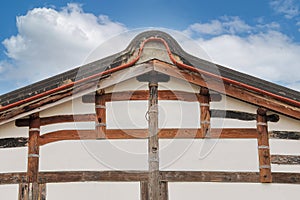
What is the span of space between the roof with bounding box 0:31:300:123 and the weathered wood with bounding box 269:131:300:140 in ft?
1.57

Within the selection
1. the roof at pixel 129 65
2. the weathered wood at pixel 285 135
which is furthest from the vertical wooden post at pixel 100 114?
the weathered wood at pixel 285 135

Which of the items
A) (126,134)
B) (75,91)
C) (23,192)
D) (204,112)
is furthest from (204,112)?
(23,192)

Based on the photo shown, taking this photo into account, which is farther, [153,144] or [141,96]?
[141,96]

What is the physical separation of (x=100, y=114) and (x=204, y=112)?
151cm

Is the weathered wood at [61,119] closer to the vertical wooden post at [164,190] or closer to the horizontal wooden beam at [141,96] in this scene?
the horizontal wooden beam at [141,96]

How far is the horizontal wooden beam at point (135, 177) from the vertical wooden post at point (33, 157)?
0.08 metres

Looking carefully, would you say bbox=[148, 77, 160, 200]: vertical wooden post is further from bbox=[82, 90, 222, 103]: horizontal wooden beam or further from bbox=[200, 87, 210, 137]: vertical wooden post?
bbox=[200, 87, 210, 137]: vertical wooden post

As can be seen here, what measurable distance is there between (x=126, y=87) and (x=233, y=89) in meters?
1.56

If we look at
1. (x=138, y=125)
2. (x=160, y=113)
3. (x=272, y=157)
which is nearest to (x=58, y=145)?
(x=138, y=125)

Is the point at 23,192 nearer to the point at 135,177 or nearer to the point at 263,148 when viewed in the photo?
the point at 135,177

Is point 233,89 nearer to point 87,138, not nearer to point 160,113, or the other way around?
point 160,113

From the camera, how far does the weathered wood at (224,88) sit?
5.78 m

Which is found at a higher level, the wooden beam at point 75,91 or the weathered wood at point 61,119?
the wooden beam at point 75,91

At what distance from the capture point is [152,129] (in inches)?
226
